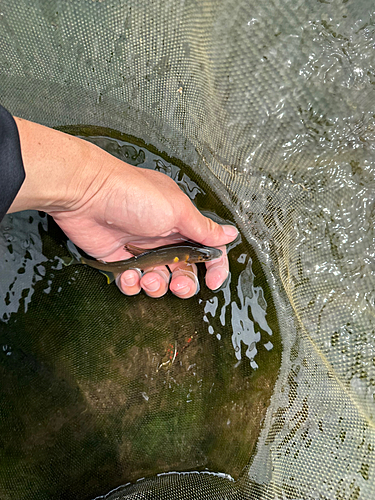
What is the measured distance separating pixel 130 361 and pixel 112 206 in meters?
1.10

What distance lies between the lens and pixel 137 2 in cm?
195

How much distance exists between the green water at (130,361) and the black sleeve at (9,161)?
90 centimetres

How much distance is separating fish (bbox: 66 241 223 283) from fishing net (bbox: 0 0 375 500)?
0.10 metres

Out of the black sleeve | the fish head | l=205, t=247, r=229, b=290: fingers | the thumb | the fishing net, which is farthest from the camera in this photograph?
l=205, t=247, r=229, b=290: fingers

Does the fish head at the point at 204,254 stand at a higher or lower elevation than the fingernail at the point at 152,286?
higher

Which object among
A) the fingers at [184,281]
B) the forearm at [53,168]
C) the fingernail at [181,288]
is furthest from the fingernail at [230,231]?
the forearm at [53,168]

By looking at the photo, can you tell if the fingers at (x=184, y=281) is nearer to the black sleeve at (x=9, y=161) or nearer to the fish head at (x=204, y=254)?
the fish head at (x=204, y=254)

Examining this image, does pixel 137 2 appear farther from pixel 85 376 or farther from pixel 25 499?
pixel 25 499

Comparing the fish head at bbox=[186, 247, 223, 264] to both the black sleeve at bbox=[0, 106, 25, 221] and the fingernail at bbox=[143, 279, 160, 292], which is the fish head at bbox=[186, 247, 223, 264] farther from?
the black sleeve at bbox=[0, 106, 25, 221]

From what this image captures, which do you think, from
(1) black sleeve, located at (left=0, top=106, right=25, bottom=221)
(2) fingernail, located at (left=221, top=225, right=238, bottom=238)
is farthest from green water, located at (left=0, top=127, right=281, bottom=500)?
(1) black sleeve, located at (left=0, top=106, right=25, bottom=221)

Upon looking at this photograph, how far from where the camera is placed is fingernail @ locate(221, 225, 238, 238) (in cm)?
220

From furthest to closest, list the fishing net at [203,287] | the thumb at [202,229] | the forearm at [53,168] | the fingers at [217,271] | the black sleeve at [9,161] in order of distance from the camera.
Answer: the fingers at [217,271], the thumb at [202,229], the fishing net at [203,287], the forearm at [53,168], the black sleeve at [9,161]

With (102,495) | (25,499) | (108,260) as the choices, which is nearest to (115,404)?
(102,495)

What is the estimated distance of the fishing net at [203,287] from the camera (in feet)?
6.11
